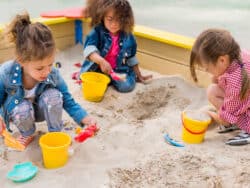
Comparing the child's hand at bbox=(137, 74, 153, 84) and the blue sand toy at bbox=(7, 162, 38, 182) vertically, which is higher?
the child's hand at bbox=(137, 74, 153, 84)

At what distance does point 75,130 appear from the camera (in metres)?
Result: 2.05

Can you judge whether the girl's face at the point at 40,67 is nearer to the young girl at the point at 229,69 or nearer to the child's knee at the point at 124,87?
the young girl at the point at 229,69

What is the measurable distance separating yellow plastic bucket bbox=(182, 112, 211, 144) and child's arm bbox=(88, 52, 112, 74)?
2.33 feet

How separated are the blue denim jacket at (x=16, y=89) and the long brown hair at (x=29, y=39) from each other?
0.12 metres

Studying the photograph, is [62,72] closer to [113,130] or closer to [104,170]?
[113,130]

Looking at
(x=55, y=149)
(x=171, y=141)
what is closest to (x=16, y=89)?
(x=55, y=149)

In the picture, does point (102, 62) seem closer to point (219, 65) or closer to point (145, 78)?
point (145, 78)

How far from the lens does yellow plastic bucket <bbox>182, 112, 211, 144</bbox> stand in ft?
6.24

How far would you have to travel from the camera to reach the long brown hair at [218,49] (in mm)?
1865

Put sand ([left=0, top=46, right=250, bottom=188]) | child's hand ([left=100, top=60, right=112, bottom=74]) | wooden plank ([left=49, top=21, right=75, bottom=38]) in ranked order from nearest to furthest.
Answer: sand ([left=0, top=46, right=250, bottom=188])
child's hand ([left=100, top=60, right=112, bottom=74])
wooden plank ([left=49, top=21, right=75, bottom=38])

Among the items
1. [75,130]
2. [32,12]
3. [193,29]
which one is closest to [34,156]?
[75,130]

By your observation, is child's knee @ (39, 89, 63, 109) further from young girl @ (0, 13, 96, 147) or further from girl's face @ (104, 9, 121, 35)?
girl's face @ (104, 9, 121, 35)

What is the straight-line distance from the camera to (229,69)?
1917mm

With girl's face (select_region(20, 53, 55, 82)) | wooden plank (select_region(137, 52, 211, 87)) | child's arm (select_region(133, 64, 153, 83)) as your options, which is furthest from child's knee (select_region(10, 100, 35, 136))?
wooden plank (select_region(137, 52, 211, 87))
